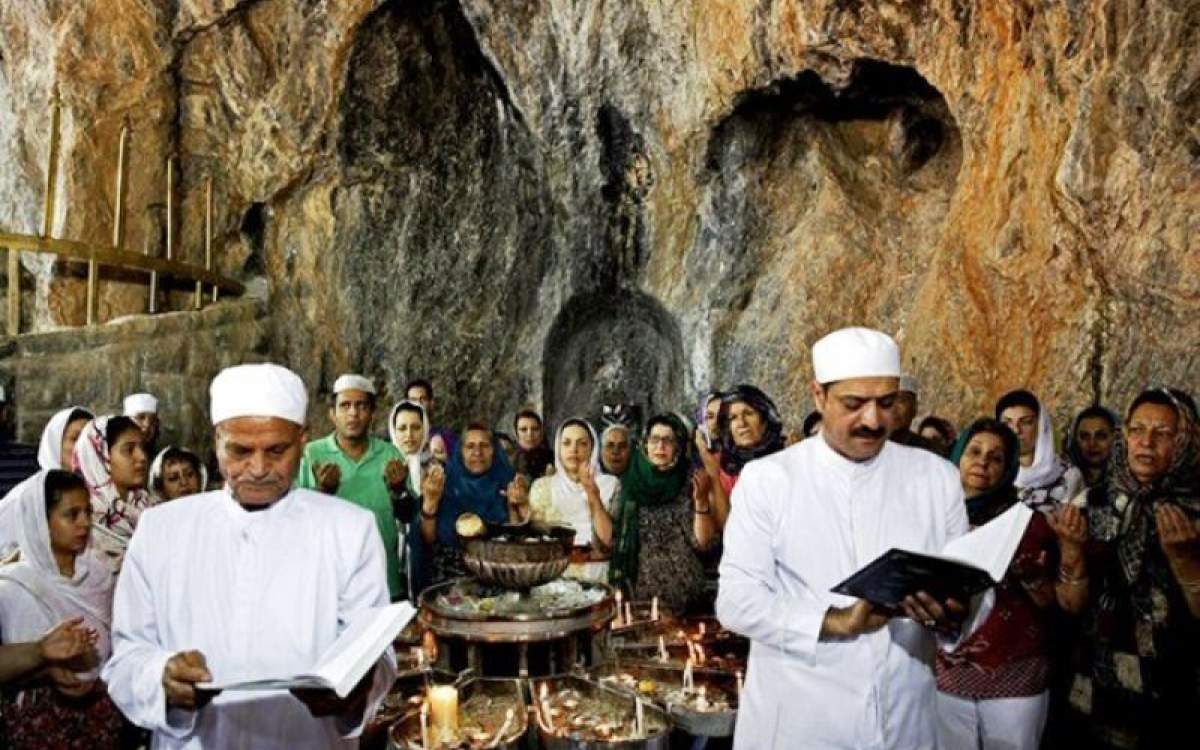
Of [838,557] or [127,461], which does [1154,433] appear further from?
[127,461]

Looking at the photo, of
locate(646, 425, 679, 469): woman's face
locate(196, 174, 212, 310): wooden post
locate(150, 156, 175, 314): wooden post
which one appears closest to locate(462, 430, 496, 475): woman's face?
locate(646, 425, 679, 469): woman's face

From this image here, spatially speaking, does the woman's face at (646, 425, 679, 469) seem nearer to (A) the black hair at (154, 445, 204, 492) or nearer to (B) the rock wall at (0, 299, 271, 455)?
(A) the black hair at (154, 445, 204, 492)

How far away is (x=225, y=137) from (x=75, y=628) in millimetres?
9855

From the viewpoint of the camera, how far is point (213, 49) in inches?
446

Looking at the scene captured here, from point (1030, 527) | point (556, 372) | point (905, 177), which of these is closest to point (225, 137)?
point (556, 372)

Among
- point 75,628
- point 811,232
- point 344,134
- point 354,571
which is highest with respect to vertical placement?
point 344,134

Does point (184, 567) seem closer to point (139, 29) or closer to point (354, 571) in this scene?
point (354, 571)

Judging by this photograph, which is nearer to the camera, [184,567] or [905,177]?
[184,567]

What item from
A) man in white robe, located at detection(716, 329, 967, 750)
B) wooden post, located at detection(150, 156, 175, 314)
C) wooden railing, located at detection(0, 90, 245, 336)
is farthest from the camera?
wooden post, located at detection(150, 156, 175, 314)

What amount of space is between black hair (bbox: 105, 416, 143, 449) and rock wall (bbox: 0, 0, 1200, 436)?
6.10m

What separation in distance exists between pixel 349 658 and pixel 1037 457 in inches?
165

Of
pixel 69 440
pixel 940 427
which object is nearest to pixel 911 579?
pixel 940 427

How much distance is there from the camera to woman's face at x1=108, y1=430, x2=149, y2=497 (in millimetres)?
4691

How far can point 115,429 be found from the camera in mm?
4730
